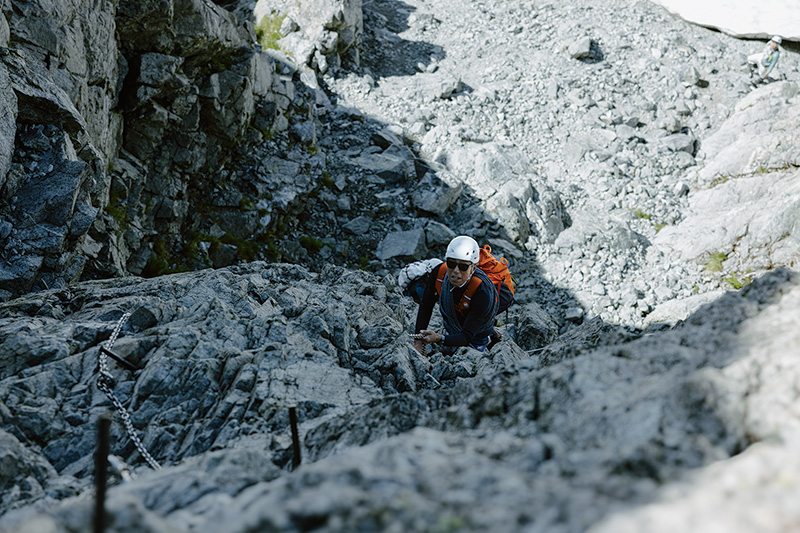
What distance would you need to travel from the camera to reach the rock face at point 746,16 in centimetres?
2758

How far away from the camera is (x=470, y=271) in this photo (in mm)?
9023

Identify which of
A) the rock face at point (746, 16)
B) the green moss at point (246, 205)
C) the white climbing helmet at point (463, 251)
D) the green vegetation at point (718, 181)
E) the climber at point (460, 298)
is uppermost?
the rock face at point (746, 16)

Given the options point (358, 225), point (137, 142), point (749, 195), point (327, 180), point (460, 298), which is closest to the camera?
point (460, 298)

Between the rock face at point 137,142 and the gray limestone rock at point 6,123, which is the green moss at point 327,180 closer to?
the rock face at point 137,142

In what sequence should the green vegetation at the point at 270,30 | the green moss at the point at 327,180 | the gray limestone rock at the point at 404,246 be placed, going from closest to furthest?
the gray limestone rock at the point at 404,246, the green moss at the point at 327,180, the green vegetation at the point at 270,30

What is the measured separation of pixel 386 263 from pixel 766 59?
20901 millimetres

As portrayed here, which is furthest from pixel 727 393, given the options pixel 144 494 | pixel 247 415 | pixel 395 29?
pixel 395 29

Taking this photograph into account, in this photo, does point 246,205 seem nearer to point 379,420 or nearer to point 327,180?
point 327,180

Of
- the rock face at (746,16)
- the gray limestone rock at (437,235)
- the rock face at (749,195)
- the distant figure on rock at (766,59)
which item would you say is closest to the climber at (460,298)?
the gray limestone rock at (437,235)

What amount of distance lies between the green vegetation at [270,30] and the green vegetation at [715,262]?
2013 centimetres

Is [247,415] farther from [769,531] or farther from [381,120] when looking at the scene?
[381,120]

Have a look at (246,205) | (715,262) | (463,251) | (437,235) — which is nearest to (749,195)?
(715,262)

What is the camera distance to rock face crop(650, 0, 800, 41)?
27.6 meters

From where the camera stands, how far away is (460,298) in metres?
9.47
